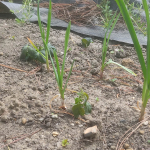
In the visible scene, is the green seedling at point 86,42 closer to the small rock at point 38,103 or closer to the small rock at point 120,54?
the small rock at point 120,54

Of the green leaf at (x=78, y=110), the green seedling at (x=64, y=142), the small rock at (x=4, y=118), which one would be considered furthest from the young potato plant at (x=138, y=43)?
the small rock at (x=4, y=118)

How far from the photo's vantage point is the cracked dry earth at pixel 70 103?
1025 millimetres

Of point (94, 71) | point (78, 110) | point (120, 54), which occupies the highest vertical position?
point (120, 54)

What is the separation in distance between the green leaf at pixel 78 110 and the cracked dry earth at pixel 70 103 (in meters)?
0.04

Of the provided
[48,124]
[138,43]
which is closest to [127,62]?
[138,43]

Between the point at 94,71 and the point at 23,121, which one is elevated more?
the point at 94,71

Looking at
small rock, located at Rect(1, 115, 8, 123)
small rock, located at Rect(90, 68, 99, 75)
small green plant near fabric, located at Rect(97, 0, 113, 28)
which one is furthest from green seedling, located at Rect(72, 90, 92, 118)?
small green plant near fabric, located at Rect(97, 0, 113, 28)

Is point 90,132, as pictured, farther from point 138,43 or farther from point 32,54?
point 32,54

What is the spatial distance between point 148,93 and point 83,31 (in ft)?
5.40

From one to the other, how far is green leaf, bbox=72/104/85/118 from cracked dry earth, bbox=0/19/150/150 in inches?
1.8

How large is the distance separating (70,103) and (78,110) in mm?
160

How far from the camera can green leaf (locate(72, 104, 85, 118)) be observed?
1.13m

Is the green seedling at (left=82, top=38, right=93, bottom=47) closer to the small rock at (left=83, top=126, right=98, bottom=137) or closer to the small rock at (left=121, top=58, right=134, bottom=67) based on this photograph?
the small rock at (left=121, top=58, right=134, bottom=67)

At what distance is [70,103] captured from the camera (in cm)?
129
